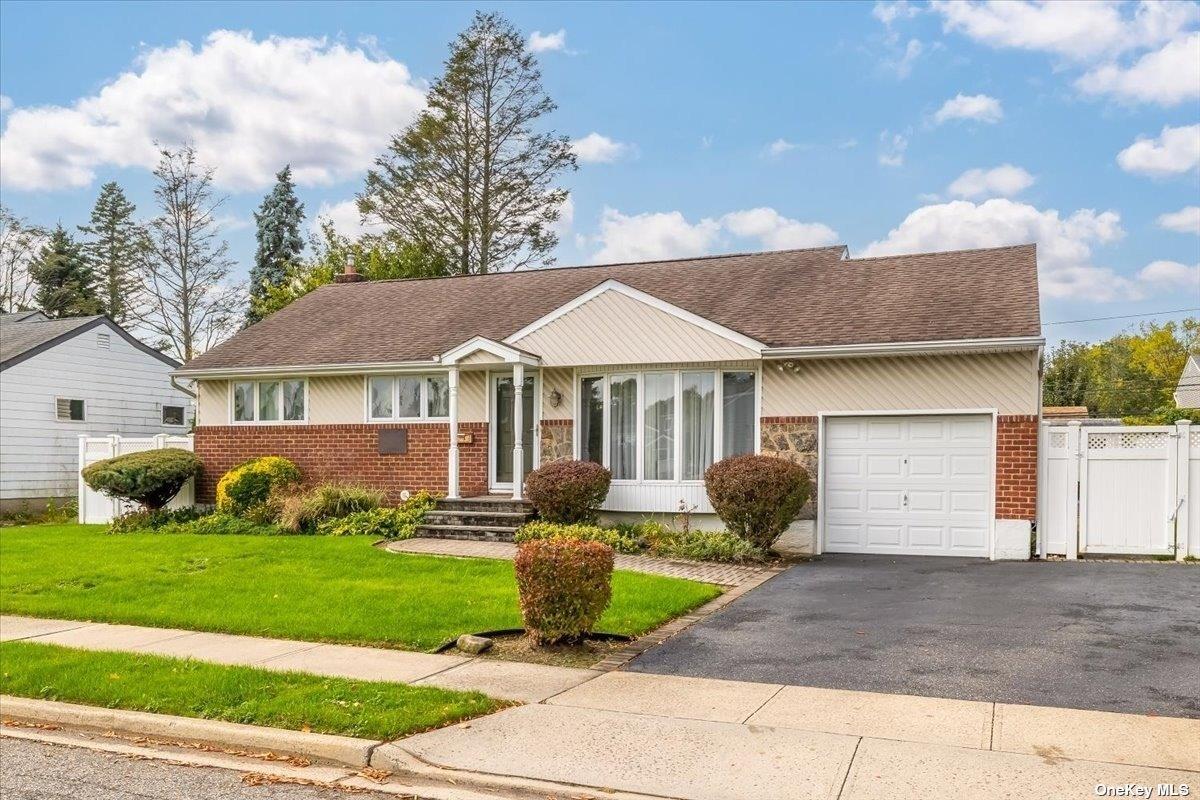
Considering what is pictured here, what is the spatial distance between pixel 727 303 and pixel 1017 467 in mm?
5745

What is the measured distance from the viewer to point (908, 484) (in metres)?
14.3

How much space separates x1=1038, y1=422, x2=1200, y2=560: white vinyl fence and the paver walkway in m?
4.26

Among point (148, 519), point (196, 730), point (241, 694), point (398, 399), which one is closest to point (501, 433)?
point (398, 399)

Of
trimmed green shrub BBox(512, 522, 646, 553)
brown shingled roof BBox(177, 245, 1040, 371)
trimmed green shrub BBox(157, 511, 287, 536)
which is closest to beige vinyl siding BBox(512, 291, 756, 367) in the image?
brown shingled roof BBox(177, 245, 1040, 371)

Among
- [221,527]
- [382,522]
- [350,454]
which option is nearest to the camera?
[382,522]

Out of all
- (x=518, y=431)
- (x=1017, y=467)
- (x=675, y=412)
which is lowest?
(x=1017, y=467)

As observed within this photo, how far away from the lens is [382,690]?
6961 mm

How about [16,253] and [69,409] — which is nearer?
[69,409]

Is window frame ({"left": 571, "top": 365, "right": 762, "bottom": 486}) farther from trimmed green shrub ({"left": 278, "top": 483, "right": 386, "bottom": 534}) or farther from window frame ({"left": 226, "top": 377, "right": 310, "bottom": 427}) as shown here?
window frame ({"left": 226, "top": 377, "right": 310, "bottom": 427})

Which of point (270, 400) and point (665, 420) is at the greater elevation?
point (270, 400)

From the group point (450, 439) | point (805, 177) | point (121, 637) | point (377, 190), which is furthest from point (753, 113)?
point (377, 190)

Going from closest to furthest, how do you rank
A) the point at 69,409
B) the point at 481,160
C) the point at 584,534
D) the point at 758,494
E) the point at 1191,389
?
the point at 758,494, the point at 584,534, the point at 69,409, the point at 481,160, the point at 1191,389

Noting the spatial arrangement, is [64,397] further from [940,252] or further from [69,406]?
[940,252]

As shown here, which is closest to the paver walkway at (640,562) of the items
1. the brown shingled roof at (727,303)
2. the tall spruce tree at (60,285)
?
the brown shingled roof at (727,303)
